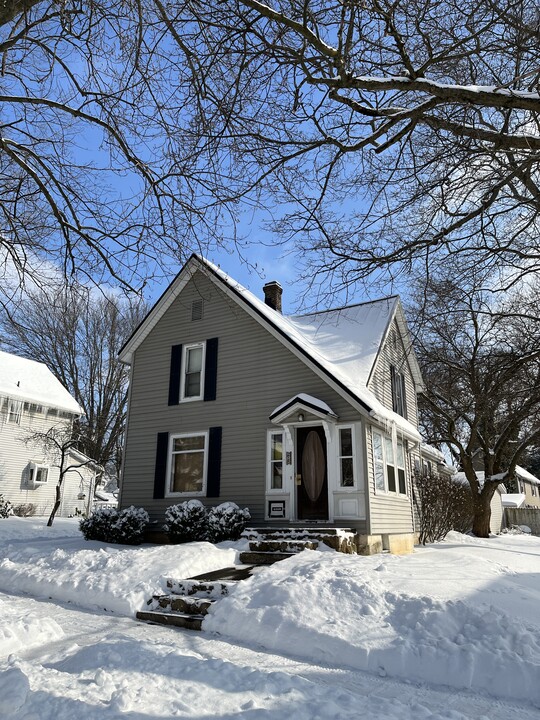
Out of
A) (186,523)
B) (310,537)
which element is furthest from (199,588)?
(186,523)

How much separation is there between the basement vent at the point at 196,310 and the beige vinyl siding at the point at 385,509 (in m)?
5.70

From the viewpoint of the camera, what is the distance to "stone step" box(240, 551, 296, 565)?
30.1 feet

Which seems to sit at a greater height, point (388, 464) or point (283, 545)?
point (388, 464)

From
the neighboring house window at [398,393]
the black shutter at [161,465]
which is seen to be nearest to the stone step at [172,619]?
the black shutter at [161,465]

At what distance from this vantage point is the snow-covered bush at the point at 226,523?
428 inches

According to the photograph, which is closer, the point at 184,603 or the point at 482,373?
the point at 184,603

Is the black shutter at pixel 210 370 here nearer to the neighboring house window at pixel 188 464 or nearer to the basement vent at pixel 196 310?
the basement vent at pixel 196 310

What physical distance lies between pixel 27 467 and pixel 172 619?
20.6 m

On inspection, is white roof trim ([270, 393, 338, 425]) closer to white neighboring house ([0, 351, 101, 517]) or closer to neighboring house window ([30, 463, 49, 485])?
white neighboring house ([0, 351, 101, 517])

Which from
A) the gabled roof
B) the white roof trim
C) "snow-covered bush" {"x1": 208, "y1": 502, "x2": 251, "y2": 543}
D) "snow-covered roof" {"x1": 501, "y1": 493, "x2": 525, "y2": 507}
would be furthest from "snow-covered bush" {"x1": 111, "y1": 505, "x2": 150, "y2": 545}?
"snow-covered roof" {"x1": 501, "y1": 493, "x2": 525, "y2": 507}

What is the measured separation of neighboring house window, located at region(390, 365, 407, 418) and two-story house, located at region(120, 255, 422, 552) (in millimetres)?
90

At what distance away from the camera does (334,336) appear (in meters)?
16.0

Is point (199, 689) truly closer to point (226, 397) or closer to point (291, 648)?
point (291, 648)

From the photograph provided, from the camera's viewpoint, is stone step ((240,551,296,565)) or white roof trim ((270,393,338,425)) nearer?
stone step ((240,551,296,565))
